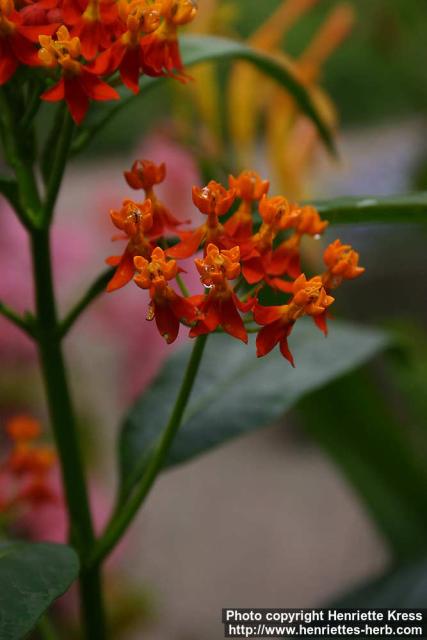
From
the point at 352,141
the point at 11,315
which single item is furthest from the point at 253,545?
the point at 352,141

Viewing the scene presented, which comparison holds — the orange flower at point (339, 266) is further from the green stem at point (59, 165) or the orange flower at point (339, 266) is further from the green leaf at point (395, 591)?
the green leaf at point (395, 591)

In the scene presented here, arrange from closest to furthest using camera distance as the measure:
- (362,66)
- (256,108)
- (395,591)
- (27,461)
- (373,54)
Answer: (27,461), (395,591), (256,108), (373,54), (362,66)

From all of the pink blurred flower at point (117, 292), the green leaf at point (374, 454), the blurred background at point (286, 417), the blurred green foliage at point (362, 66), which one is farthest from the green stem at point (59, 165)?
the pink blurred flower at point (117, 292)

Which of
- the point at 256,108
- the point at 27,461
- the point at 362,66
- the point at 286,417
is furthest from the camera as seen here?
the point at 362,66

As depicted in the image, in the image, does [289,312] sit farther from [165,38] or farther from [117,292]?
[117,292]

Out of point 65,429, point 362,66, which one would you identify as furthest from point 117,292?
point 362,66

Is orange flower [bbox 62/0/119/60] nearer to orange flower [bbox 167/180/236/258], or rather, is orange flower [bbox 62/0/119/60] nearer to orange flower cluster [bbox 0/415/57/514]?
orange flower [bbox 167/180/236/258]
